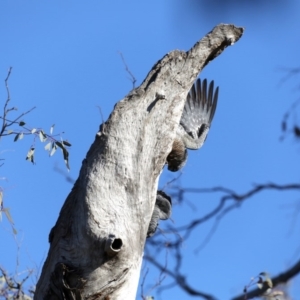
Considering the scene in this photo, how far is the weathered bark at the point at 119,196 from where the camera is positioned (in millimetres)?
2951

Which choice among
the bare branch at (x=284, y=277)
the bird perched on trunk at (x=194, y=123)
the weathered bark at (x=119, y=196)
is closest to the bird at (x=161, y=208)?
the bird perched on trunk at (x=194, y=123)

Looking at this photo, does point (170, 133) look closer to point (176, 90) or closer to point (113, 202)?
point (176, 90)

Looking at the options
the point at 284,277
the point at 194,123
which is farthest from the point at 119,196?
Result: the point at 194,123

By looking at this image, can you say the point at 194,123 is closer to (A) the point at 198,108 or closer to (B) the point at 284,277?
(A) the point at 198,108

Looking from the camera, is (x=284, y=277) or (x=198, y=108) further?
(x=198, y=108)

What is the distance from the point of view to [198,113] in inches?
Result: 177

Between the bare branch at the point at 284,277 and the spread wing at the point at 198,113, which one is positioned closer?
the bare branch at the point at 284,277

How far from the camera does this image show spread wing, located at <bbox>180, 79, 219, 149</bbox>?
4027mm

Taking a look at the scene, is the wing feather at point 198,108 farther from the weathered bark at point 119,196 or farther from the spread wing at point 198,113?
the weathered bark at point 119,196

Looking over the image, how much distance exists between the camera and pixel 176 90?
3.32 meters

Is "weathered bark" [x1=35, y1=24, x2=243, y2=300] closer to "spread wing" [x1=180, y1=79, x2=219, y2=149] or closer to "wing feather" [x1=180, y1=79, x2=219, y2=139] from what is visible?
"spread wing" [x1=180, y1=79, x2=219, y2=149]

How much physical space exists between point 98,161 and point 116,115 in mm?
212

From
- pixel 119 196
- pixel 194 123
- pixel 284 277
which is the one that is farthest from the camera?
pixel 194 123

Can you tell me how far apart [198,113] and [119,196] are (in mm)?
1519
